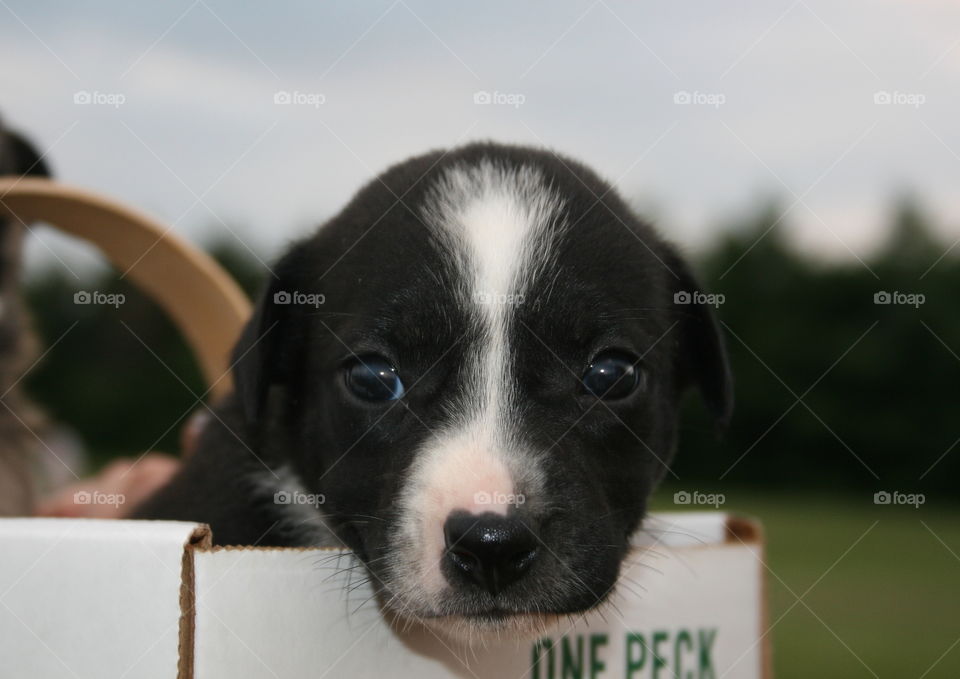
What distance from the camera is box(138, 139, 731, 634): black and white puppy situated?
2.32m

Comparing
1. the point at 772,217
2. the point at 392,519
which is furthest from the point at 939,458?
the point at 392,519

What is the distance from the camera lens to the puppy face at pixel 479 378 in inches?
91.0

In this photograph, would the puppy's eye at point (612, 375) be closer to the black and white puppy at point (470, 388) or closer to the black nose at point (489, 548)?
the black and white puppy at point (470, 388)

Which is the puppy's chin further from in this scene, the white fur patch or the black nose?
the white fur patch

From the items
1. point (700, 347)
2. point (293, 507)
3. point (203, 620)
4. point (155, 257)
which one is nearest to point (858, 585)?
point (700, 347)

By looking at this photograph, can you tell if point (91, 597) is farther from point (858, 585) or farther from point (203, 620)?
point (858, 585)

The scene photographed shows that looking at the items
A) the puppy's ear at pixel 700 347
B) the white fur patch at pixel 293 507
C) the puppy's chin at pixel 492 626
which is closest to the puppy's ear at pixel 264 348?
the white fur patch at pixel 293 507

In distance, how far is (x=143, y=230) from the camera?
13.3ft

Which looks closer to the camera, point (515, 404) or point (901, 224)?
point (515, 404)

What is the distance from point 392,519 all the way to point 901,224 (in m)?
12.1

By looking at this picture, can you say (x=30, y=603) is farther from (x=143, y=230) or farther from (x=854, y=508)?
(x=854, y=508)

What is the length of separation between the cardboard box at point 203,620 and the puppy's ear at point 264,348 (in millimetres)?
594

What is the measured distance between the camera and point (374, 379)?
265cm

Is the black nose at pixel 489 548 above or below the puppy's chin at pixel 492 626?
above
